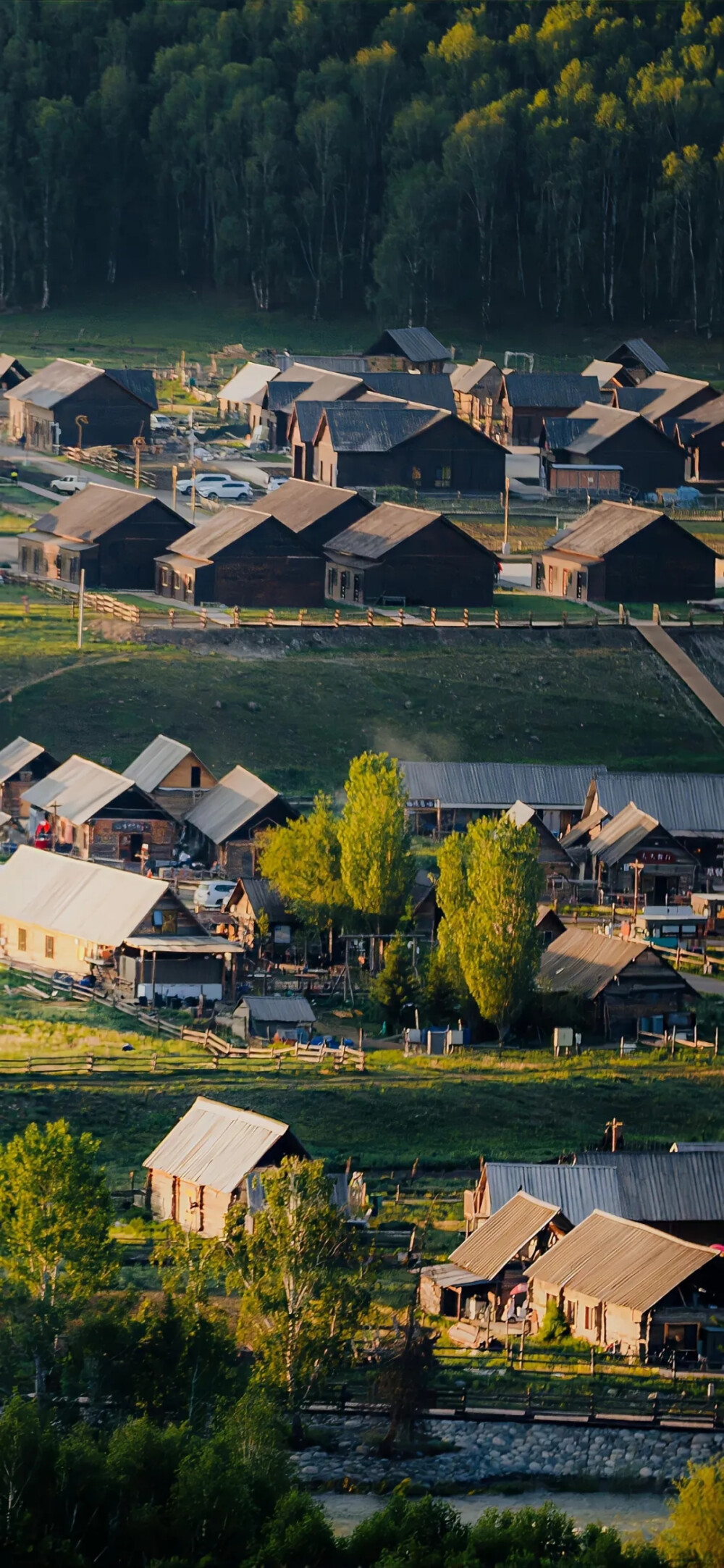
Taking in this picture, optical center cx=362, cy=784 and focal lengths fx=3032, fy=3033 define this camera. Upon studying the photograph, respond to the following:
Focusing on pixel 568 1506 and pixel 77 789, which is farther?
pixel 77 789

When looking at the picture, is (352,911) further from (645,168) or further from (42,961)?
(645,168)

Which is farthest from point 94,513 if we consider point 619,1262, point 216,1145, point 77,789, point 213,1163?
point 619,1262

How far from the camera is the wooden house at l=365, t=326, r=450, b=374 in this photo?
138625 millimetres

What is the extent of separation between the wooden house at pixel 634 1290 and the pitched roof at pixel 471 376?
85790 mm

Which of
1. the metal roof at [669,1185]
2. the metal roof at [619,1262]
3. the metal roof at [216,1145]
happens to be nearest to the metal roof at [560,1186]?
the metal roof at [669,1185]

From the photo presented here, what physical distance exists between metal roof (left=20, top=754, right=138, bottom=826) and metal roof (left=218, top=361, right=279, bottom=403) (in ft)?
169

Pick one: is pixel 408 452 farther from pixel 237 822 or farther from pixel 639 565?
pixel 237 822

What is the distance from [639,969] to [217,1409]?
80.4 feet

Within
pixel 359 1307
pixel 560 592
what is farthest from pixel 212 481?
pixel 359 1307

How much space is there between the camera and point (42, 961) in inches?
2739

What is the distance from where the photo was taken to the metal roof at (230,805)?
250ft

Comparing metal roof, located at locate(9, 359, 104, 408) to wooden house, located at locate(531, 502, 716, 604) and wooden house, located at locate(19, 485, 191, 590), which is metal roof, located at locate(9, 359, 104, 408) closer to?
wooden house, located at locate(19, 485, 191, 590)

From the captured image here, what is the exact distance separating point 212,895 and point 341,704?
16866 millimetres

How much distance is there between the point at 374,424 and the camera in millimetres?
118250
